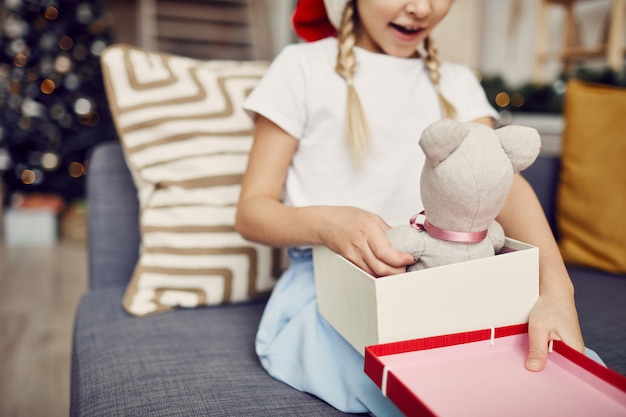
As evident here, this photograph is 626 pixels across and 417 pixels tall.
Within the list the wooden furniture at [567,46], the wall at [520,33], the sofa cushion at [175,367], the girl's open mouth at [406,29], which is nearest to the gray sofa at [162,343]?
the sofa cushion at [175,367]

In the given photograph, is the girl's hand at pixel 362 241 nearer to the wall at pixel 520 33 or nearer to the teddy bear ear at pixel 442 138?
the teddy bear ear at pixel 442 138

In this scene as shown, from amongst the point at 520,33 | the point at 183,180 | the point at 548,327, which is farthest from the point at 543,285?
the point at 520,33

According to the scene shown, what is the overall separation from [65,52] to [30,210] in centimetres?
92

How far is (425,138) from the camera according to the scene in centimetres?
50

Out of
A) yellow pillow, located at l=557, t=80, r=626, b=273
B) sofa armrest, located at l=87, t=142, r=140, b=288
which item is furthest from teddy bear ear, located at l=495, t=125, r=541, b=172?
sofa armrest, located at l=87, t=142, r=140, b=288

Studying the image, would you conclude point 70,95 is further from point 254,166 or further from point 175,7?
point 254,166

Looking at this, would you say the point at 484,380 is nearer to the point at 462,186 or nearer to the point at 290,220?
the point at 462,186

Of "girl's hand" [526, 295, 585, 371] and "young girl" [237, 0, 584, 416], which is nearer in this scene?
"girl's hand" [526, 295, 585, 371]

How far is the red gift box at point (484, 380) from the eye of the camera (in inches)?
17.7

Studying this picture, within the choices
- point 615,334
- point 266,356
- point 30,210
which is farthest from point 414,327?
point 30,210

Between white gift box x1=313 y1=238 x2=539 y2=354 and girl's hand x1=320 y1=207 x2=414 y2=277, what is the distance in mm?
25

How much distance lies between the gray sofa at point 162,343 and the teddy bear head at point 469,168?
0.29 meters

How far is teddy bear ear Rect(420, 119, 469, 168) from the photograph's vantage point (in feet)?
1.62

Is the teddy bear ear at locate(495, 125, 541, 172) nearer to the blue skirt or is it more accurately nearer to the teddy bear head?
the teddy bear head
